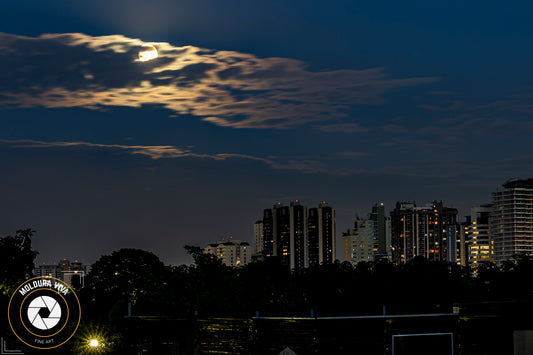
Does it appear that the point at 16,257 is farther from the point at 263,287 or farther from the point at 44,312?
the point at 44,312

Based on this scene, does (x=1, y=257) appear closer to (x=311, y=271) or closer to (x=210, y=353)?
(x=210, y=353)

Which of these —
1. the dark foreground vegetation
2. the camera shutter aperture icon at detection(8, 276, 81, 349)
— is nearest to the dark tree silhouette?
the dark foreground vegetation

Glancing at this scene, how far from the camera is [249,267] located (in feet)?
230

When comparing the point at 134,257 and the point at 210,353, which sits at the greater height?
the point at 134,257

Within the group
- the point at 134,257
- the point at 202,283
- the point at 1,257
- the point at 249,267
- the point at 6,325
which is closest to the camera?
the point at 6,325

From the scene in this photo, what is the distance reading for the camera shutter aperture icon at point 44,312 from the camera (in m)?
16.7

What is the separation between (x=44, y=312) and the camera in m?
16.9

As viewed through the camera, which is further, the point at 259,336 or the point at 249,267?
the point at 249,267

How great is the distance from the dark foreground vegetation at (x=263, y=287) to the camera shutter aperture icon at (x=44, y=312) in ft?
85.4

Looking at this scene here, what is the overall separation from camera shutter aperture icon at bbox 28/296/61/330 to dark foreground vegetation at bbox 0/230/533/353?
85.4ft

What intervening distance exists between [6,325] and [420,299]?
5701 cm

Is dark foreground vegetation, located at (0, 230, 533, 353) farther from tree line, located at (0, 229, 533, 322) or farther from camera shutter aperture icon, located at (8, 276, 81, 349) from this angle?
camera shutter aperture icon, located at (8, 276, 81, 349)

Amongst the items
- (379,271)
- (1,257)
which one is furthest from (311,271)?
(1,257)

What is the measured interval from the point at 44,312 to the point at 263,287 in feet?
167
